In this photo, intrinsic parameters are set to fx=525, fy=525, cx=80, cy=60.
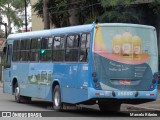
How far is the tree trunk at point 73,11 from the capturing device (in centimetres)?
3391

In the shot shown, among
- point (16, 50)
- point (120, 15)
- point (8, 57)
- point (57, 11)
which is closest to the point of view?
point (16, 50)

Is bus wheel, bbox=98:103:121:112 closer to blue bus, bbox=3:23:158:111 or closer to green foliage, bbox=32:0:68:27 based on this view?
blue bus, bbox=3:23:158:111

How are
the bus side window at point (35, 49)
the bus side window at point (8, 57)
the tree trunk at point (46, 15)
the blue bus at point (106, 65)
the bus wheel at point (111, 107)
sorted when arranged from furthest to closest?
the tree trunk at point (46, 15) → the bus side window at point (8, 57) → the bus side window at point (35, 49) → the bus wheel at point (111, 107) → the blue bus at point (106, 65)

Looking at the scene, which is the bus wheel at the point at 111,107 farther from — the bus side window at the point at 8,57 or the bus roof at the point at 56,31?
the bus side window at the point at 8,57

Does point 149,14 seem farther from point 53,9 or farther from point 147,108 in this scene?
point 147,108

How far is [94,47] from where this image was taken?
1708 cm

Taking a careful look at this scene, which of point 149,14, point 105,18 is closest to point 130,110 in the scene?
point 105,18

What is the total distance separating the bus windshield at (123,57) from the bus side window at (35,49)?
4.90 m

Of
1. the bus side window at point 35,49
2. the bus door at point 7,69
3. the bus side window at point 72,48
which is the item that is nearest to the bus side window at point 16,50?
the bus door at point 7,69

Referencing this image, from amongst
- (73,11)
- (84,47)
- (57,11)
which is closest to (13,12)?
(57,11)

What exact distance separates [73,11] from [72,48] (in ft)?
52.5

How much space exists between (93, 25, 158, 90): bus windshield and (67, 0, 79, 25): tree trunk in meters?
16.4

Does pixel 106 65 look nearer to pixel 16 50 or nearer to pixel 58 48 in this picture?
pixel 58 48

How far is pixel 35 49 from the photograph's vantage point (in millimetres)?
21797
